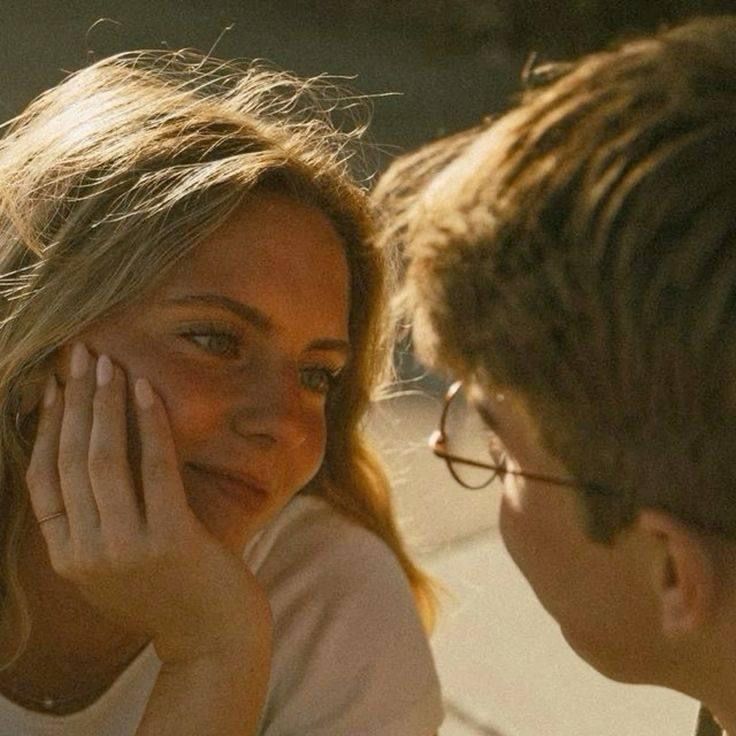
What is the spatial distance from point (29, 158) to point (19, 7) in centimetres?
655

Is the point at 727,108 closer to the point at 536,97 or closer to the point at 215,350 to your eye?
the point at 536,97

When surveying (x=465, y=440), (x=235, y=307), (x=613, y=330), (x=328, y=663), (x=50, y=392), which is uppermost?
(x=613, y=330)

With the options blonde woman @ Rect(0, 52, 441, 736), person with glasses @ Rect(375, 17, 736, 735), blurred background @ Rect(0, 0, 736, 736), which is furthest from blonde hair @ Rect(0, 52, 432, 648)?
blurred background @ Rect(0, 0, 736, 736)

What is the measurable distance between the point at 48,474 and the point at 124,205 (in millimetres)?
471

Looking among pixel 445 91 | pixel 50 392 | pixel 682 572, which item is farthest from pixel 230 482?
pixel 445 91

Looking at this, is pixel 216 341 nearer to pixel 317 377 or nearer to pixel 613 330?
pixel 317 377

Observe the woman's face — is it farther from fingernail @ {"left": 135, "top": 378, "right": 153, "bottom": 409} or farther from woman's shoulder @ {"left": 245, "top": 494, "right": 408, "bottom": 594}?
woman's shoulder @ {"left": 245, "top": 494, "right": 408, "bottom": 594}

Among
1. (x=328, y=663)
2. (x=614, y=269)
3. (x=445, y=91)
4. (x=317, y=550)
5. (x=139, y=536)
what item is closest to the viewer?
(x=614, y=269)

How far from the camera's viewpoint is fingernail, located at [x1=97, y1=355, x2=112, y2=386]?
2.56 metres

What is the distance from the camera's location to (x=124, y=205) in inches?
106

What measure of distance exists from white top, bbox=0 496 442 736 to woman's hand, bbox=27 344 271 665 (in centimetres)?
29

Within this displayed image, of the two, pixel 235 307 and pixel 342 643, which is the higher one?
pixel 235 307

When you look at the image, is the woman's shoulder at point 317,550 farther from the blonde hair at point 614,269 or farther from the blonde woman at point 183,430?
the blonde hair at point 614,269

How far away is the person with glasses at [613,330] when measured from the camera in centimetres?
182
